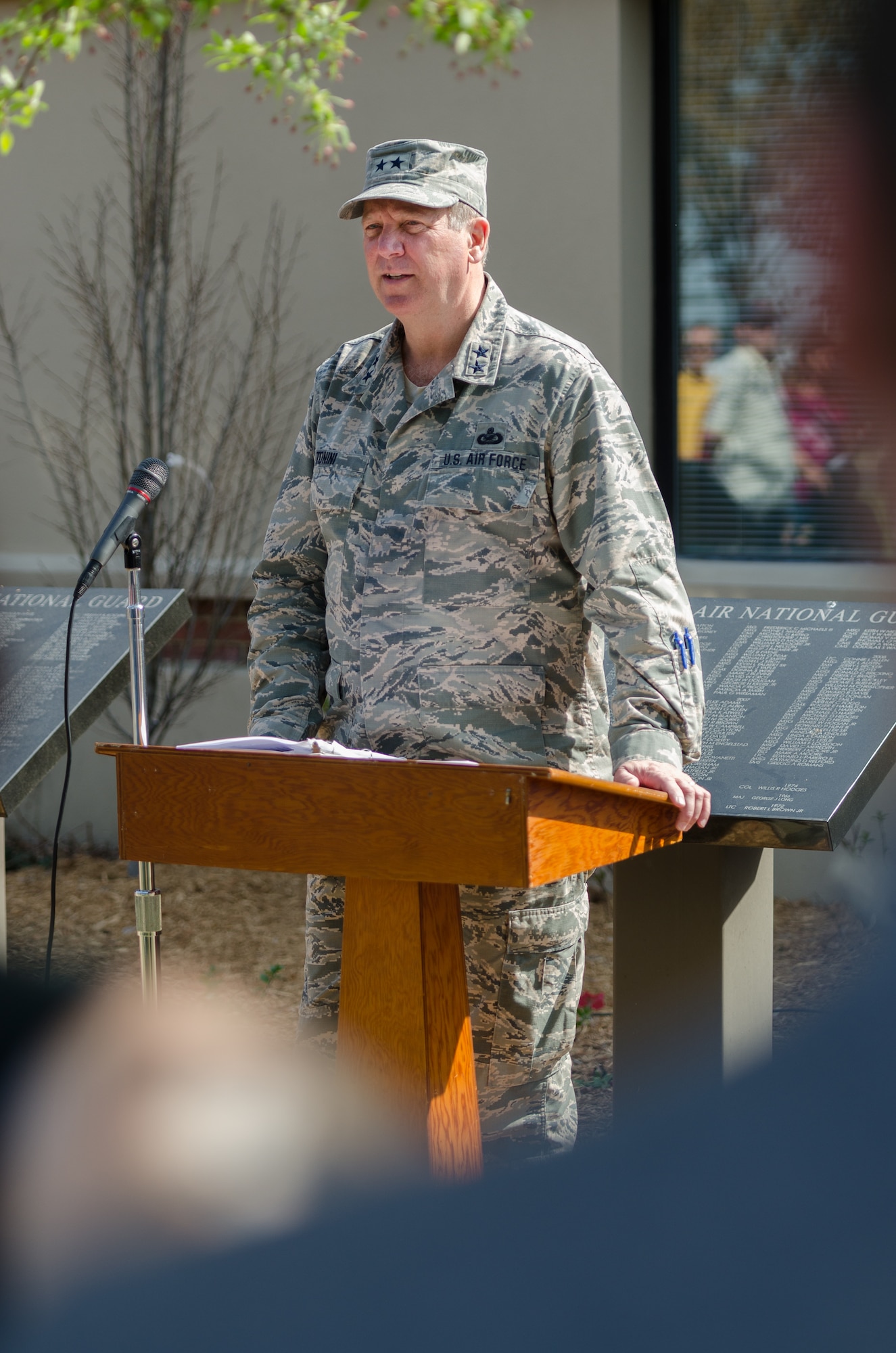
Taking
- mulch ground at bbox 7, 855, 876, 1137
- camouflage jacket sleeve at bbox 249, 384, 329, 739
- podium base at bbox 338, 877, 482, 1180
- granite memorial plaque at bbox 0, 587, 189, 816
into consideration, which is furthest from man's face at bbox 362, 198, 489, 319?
mulch ground at bbox 7, 855, 876, 1137

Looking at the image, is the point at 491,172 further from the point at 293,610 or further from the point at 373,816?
the point at 373,816

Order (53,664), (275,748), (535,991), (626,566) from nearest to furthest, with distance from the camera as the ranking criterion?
1. (275,748)
2. (626,566)
3. (535,991)
4. (53,664)

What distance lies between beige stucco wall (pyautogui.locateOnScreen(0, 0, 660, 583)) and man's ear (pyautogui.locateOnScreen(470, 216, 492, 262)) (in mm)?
3637

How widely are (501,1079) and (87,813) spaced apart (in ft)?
17.1

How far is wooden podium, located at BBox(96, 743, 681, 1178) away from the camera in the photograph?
2217 millimetres

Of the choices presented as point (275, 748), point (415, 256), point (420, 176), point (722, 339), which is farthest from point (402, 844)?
point (722, 339)

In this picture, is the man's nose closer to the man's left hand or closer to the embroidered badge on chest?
the embroidered badge on chest

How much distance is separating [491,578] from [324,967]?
88cm

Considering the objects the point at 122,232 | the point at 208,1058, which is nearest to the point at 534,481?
the point at 208,1058

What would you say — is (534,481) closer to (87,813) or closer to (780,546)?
(780,546)

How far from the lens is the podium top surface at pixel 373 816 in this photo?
2195mm

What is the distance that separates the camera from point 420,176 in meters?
2.90

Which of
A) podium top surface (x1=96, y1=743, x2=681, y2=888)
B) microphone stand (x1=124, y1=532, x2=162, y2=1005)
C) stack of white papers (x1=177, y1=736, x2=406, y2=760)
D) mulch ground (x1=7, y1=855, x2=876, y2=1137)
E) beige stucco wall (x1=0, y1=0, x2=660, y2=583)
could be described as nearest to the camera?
podium top surface (x1=96, y1=743, x2=681, y2=888)

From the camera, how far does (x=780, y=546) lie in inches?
264
